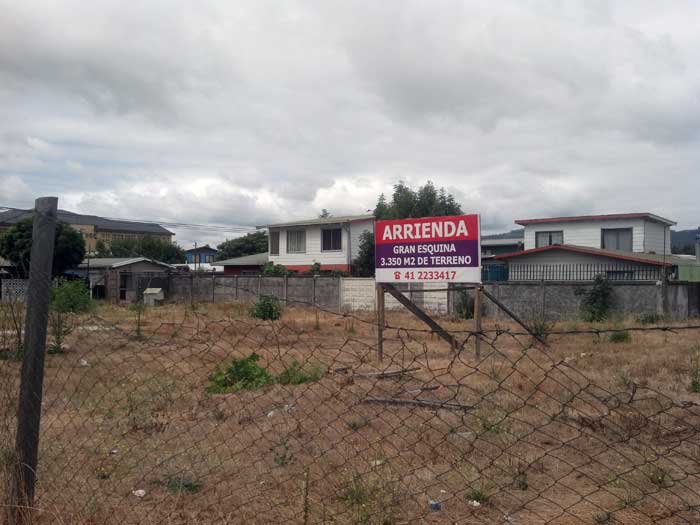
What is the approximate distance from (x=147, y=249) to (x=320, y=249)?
30.5 m

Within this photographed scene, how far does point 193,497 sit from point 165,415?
2.38 meters

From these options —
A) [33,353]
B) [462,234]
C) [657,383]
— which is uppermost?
[462,234]

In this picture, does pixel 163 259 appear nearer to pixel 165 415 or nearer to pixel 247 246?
pixel 247 246

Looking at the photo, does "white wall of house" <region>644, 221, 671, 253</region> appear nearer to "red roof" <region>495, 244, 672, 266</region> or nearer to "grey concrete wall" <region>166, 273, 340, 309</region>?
"red roof" <region>495, 244, 672, 266</region>

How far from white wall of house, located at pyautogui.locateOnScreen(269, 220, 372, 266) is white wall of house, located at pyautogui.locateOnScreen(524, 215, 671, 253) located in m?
8.40

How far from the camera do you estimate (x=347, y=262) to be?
30812 mm

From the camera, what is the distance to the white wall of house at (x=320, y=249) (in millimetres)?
30812

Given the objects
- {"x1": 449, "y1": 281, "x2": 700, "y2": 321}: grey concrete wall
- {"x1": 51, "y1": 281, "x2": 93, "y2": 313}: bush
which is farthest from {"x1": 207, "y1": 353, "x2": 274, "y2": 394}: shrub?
{"x1": 449, "y1": 281, "x2": 700, "y2": 321}: grey concrete wall

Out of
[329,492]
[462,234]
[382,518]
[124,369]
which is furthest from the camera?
[462,234]

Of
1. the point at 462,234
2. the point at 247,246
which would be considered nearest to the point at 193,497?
the point at 462,234

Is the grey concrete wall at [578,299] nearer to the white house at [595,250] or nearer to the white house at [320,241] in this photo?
the white house at [595,250]

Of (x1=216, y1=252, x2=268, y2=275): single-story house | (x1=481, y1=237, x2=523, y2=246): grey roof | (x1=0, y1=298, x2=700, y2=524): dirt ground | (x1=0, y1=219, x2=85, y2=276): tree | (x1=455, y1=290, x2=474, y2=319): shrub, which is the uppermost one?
(x1=481, y1=237, x2=523, y2=246): grey roof

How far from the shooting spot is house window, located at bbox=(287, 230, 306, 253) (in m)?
32.2

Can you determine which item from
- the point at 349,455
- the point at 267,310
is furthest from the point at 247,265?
the point at 349,455
